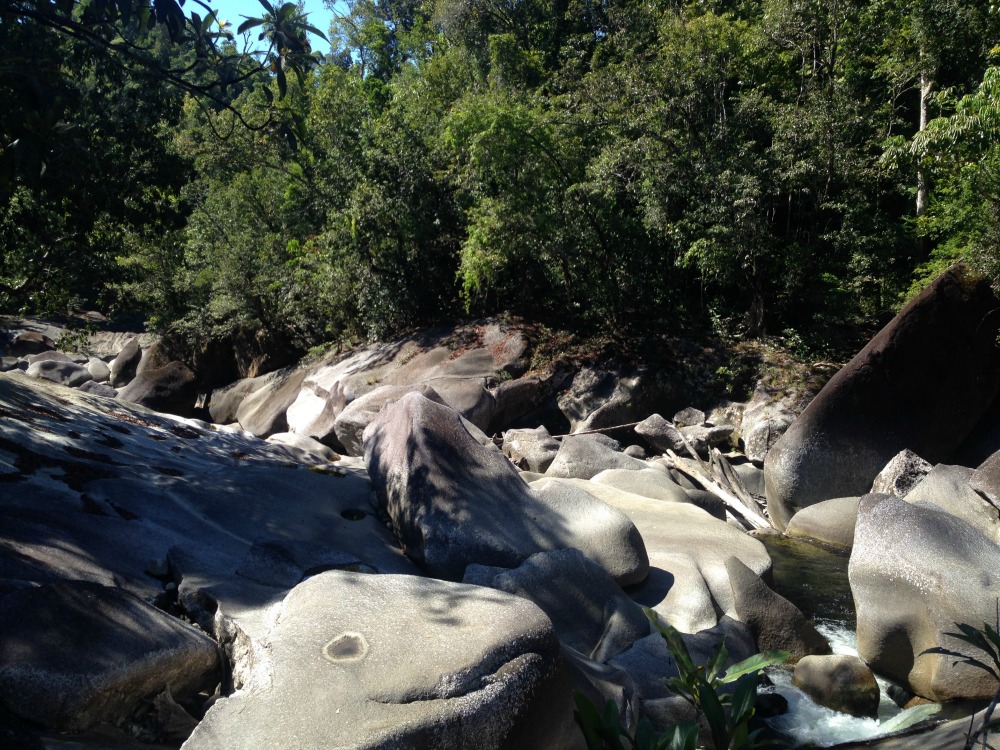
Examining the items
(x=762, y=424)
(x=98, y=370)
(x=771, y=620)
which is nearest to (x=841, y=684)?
(x=771, y=620)

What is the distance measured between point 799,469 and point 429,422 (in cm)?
574

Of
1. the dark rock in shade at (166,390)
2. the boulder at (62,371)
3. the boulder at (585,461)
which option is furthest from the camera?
the boulder at (62,371)

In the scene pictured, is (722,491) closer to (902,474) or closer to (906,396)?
(902,474)

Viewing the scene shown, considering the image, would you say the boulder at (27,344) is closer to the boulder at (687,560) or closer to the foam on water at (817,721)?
the boulder at (687,560)

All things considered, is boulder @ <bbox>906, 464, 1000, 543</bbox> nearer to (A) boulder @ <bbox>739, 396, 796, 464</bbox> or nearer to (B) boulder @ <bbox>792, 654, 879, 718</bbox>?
(B) boulder @ <bbox>792, 654, 879, 718</bbox>

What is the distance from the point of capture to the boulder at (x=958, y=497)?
8.14m

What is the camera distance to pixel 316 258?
20.9 m

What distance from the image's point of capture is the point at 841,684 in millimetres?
5789

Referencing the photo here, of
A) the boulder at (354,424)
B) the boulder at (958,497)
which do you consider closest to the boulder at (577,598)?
the boulder at (958,497)

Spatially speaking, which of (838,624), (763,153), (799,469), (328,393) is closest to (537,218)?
(763,153)

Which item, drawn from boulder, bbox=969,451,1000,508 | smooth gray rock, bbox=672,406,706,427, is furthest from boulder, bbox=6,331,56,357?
boulder, bbox=969,451,1000,508

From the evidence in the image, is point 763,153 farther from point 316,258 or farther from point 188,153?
point 188,153

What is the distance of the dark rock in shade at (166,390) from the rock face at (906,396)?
16.5 meters

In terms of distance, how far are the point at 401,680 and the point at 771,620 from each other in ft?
13.4
